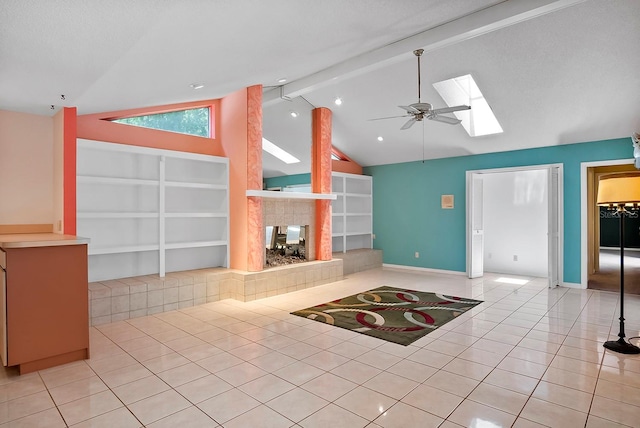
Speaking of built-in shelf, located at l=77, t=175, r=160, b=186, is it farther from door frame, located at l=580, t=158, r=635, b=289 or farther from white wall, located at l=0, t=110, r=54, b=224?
door frame, located at l=580, t=158, r=635, b=289

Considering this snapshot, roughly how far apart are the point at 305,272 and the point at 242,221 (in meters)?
1.51

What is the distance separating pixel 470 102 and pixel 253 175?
403 centimetres

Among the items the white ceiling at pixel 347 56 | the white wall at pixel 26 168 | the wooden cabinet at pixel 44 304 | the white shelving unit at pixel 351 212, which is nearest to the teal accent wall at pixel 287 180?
the white shelving unit at pixel 351 212

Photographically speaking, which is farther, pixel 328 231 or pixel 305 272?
pixel 328 231

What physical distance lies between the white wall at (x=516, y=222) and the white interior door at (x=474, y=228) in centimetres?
93

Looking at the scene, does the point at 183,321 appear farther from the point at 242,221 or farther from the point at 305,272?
the point at 305,272

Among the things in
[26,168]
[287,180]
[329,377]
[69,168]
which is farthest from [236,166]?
[287,180]

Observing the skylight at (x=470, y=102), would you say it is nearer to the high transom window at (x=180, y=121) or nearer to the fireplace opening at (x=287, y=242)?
the fireplace opening at (x=287, y=242)

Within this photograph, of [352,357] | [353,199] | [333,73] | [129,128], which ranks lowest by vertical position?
[352,357]

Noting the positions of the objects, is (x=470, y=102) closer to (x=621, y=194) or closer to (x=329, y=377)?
(x=621, y=194)

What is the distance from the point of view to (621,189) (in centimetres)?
350

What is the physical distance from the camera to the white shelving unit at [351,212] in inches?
336

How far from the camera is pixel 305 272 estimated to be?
21.6 feet

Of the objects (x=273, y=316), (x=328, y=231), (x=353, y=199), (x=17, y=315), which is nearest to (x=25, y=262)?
(x=17, y=315)
